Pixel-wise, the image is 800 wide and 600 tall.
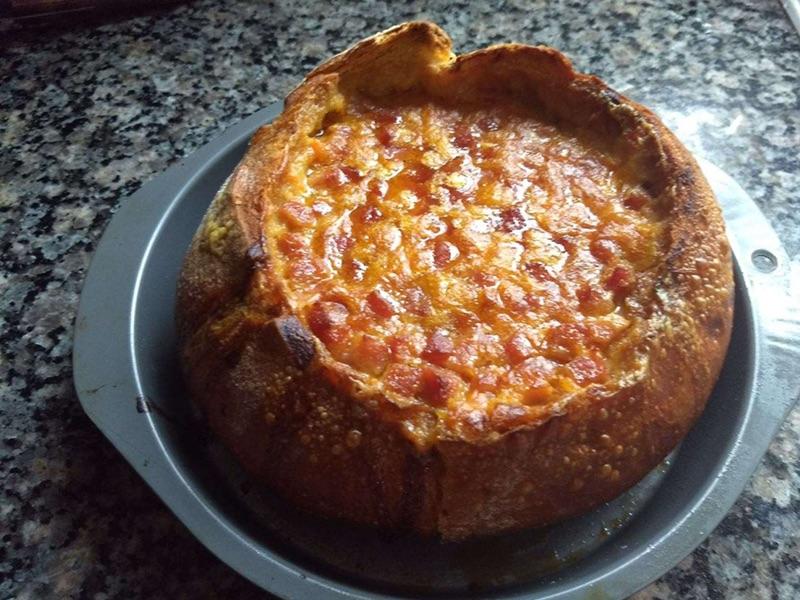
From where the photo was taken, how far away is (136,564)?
42.0 inches

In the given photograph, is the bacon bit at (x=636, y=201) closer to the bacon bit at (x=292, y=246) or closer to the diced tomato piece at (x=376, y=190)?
the diced tomato piece at (x=376, y=190)

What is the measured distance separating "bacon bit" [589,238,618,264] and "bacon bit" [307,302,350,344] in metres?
0.35

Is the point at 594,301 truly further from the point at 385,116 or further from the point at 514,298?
the point at 385,116

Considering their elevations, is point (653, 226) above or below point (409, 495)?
above

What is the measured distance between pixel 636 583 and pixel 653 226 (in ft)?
1.56

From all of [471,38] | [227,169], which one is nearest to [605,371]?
[227,169]

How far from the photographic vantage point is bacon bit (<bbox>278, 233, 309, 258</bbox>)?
1085mm

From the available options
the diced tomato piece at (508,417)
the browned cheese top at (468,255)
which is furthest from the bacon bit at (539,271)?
the diced tomato piece at (508,417)

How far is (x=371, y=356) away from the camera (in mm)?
990

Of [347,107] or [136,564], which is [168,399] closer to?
[136,564]

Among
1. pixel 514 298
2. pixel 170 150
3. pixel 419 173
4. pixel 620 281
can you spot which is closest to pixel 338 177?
pixel 419 173

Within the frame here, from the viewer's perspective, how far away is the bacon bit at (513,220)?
1.13m

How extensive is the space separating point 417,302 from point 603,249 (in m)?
0.27

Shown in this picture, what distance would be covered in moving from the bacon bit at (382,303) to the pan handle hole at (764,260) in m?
0.58
